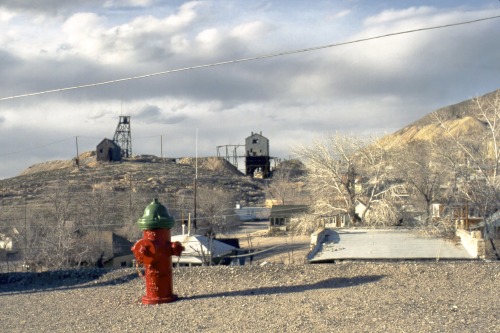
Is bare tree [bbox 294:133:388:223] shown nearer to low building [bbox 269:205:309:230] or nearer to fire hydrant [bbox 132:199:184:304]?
low building [bbox 269:205:309:230]

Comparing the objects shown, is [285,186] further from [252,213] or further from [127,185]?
[127,185]

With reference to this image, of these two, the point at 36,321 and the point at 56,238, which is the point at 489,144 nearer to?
the point at 56,238

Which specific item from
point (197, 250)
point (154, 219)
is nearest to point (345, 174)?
point (197, 250)

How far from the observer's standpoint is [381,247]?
86.2 feet

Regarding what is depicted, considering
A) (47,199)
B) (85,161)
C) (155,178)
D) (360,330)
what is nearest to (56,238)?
(360,330)

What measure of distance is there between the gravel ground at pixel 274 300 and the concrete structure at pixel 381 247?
11256 millimetres

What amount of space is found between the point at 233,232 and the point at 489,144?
1011 inches

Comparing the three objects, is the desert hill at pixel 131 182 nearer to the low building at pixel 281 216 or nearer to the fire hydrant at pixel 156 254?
the low building at pixel 281 216

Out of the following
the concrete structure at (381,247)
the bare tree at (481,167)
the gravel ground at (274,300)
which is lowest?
the concrete structure at (381,247)

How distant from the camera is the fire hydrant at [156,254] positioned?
10047mm

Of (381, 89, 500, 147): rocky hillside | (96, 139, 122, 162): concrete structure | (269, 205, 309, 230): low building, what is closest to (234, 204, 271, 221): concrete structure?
(269, 205, 309, 230): low building

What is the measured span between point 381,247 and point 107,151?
63.1 meters

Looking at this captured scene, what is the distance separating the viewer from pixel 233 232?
180 ft

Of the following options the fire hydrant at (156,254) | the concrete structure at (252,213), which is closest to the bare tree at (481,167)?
the fire hydrant at (156,254)
